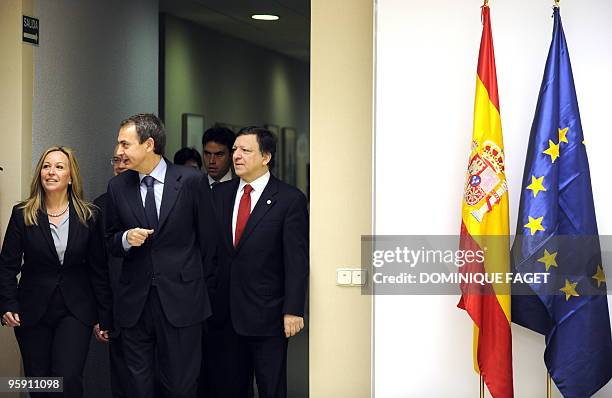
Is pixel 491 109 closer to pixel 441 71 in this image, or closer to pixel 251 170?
pixel 441 71

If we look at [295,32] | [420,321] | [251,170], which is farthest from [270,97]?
[420,321]

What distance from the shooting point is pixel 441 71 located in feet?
14.4

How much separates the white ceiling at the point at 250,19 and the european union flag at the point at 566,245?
4.54 m

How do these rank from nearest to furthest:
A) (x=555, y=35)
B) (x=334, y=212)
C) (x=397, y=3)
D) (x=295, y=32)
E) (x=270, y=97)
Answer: (x=555, y=35) → (x=397, y=3) → (x=334, y=212) → (x=295, y=32) → (x=270, y=97)

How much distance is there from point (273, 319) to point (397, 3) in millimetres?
1722

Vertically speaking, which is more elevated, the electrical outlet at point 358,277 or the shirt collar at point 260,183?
the shirt collar at point 260,183

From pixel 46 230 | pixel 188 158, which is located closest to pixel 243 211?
pixel 46 230

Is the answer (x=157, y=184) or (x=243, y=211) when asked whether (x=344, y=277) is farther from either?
(x=157, y=184)

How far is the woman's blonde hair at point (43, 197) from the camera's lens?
470 centimetres

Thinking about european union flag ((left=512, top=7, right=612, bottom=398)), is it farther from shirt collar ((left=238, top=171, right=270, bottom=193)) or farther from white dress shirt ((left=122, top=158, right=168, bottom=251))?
white dress shirt ((left=122, top=158, right=168, bottom=251))

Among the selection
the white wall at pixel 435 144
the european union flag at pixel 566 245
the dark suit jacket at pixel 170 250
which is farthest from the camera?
the dark suit jacket at pixel 170 250

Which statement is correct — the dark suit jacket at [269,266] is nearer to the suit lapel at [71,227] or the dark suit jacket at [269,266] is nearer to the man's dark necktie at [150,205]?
the man's dark necktie at [150,205]

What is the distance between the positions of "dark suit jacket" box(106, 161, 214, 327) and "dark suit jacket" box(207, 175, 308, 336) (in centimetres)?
28

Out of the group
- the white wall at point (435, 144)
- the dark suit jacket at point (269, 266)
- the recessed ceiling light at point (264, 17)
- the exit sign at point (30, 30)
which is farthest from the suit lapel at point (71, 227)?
the recessed ceiling light at point (264, 17)
